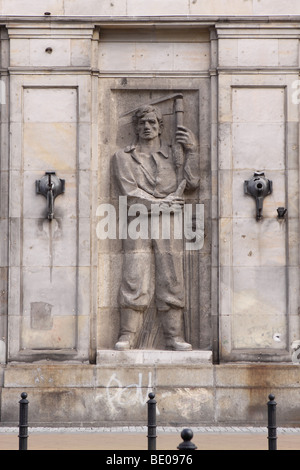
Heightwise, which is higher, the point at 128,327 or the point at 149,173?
the point at 149,173

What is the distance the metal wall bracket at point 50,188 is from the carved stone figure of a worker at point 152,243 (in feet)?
3.82

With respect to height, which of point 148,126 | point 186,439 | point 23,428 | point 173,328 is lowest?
point 23,428

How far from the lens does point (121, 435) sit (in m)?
18.0

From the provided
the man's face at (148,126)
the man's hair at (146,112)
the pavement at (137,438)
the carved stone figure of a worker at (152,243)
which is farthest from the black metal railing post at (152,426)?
the man's hair at (146,112)

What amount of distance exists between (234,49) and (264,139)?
185 cm

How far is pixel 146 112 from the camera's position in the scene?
20172mm

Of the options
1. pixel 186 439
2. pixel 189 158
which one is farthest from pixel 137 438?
pixel 189 158

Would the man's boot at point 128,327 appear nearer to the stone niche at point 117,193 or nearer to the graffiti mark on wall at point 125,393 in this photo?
the stone niche at point 117,193

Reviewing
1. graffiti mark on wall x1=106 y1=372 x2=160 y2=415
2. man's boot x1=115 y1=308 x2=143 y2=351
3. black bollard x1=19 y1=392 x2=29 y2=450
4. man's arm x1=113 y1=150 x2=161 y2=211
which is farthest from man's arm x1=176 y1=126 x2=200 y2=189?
black bollard x1=19 y1=392 x2=29 y2=450

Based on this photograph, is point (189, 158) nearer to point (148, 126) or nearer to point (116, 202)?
point (148, 126)

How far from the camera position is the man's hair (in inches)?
795

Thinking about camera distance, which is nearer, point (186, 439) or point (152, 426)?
point (186, 439)

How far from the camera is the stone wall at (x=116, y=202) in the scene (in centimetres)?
1948

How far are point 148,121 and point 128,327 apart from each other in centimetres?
401
